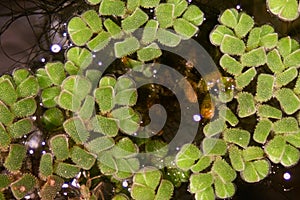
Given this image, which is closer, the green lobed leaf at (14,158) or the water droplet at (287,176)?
the green lobed leaf at (14,158)

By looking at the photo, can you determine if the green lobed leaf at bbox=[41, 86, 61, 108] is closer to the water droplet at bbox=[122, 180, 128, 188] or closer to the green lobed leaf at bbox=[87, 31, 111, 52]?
the green lobed leaf at bbox=[87, 31, 111, 52]

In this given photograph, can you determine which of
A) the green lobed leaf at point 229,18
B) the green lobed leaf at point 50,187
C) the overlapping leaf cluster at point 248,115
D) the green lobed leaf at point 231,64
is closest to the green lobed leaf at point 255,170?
the overlapping leaf cluster at point 248,115

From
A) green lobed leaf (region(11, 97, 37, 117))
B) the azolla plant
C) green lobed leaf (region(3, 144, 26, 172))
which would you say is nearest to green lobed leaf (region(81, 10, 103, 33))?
the azolla plant

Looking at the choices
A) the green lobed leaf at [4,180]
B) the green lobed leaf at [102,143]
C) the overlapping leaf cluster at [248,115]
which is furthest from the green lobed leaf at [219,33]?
the green lobed leaf at [4,180]

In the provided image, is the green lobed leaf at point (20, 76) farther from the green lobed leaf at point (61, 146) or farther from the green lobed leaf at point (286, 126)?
the green lobed leaf at point (286, 126)

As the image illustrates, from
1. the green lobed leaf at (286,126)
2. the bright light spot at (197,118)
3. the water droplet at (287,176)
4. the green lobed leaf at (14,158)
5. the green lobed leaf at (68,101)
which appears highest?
the green lobed leaf at (68,101)

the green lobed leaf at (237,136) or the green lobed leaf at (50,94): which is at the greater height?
the green lobed leaf at (50,94)
